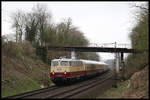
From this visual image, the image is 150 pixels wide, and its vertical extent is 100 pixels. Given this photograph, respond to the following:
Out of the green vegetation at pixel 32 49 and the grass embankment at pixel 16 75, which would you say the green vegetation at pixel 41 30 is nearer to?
the green vegetation at pixel 32 49

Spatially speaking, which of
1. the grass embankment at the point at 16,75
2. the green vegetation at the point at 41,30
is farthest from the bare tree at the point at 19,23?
the grass embankment at the point at 16,75

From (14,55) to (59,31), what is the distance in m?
27.6

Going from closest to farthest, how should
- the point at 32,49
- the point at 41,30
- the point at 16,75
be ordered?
the point at 16,75 < the point at 32,49 < the point at 41,30

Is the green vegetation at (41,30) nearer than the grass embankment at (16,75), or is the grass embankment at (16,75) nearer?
the grass embankment at (16,75)

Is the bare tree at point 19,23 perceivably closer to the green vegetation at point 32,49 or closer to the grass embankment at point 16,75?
the green vegetation at point 32,49

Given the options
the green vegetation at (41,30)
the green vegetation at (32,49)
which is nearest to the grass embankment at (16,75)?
the green vegetation at (32,49)

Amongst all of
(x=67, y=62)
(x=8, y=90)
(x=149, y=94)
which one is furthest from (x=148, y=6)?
(x=8, y=90)

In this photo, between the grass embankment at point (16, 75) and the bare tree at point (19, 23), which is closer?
the grass embankment at point (16, 75)

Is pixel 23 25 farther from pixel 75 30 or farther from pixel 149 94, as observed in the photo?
pixel 149 94

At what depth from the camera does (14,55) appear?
3297cm

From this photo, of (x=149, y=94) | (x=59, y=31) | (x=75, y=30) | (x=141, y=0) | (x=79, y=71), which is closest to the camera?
(x=149, y=94)

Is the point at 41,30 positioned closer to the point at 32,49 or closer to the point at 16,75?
the point at 32,49

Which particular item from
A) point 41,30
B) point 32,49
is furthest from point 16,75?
point 41,30

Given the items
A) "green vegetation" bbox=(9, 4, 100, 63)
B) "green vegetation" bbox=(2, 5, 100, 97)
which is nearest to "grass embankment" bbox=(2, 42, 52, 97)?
"green vegetation" bbox=(2, 5, 100, 97)
